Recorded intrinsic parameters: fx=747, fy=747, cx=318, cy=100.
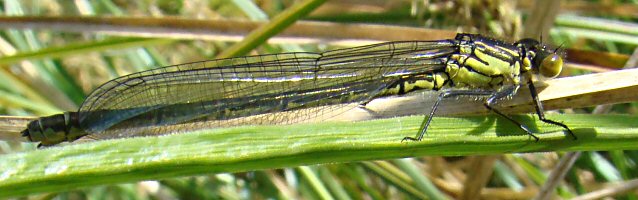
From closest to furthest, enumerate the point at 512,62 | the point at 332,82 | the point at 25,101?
the point at 512,62
the point at 332,82
the point at 25,101

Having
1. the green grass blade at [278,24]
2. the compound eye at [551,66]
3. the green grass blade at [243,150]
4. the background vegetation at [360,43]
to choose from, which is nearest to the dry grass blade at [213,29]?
the background vegetation at [360,43]

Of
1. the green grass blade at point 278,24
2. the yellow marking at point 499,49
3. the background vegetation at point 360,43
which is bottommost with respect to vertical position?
the background vegetation at point 360,43

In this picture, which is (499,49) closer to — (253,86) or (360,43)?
(360,43)

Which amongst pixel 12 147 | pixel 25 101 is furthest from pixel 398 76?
pixel 12 147

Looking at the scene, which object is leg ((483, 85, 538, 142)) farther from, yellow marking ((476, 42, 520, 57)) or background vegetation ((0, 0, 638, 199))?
background vegetation ((0, 0, 638, 199))

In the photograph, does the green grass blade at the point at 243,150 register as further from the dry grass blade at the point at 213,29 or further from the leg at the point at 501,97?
the dry grass blade at the point at 213,29

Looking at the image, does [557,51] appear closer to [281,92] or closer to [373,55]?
[373,55]

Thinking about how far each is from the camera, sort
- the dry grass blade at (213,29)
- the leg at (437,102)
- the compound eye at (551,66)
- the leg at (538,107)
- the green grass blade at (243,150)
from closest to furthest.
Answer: the green grass blade at (243,150)
the leg at (437,102)
the leg at (538,107)
the compound eye at (551,66)
the dry grass blade at (213,29)
